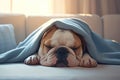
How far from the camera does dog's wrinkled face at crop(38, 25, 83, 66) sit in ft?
5.02

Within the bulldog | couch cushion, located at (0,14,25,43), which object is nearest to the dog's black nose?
the bulldog

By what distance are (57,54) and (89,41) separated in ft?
0.76

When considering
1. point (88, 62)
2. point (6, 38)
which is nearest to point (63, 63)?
point (88, 62)

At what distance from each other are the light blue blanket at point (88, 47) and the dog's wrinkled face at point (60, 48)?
0.04 meters

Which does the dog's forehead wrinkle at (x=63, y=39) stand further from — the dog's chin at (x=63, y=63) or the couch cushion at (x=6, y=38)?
the couch cushion at (x=6, y=38)

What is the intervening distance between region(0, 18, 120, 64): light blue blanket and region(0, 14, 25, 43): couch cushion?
314 millimetres

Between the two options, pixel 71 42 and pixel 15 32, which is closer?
pixel 71 42

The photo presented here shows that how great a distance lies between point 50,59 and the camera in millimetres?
1543

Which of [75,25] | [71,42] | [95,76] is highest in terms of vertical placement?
[75,25]

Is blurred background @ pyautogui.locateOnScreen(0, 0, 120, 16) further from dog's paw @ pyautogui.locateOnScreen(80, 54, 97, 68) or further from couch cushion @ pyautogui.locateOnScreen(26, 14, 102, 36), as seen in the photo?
dog's paw @ pyautogui.locateOnScreen(80, 54, 97, 68)

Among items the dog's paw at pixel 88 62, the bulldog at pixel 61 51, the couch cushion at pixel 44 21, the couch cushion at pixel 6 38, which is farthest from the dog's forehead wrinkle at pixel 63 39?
the couch cushion at pixel 44 21

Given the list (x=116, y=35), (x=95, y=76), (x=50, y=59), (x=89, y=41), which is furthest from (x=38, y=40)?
(x=116, y=35)

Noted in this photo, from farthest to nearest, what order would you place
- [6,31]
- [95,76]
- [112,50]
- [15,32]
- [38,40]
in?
1. [15,32]
2. [6,31]
3. [112,50]
4. [38,40]
5. [95,76]

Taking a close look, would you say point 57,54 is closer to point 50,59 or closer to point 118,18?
point 50,59
